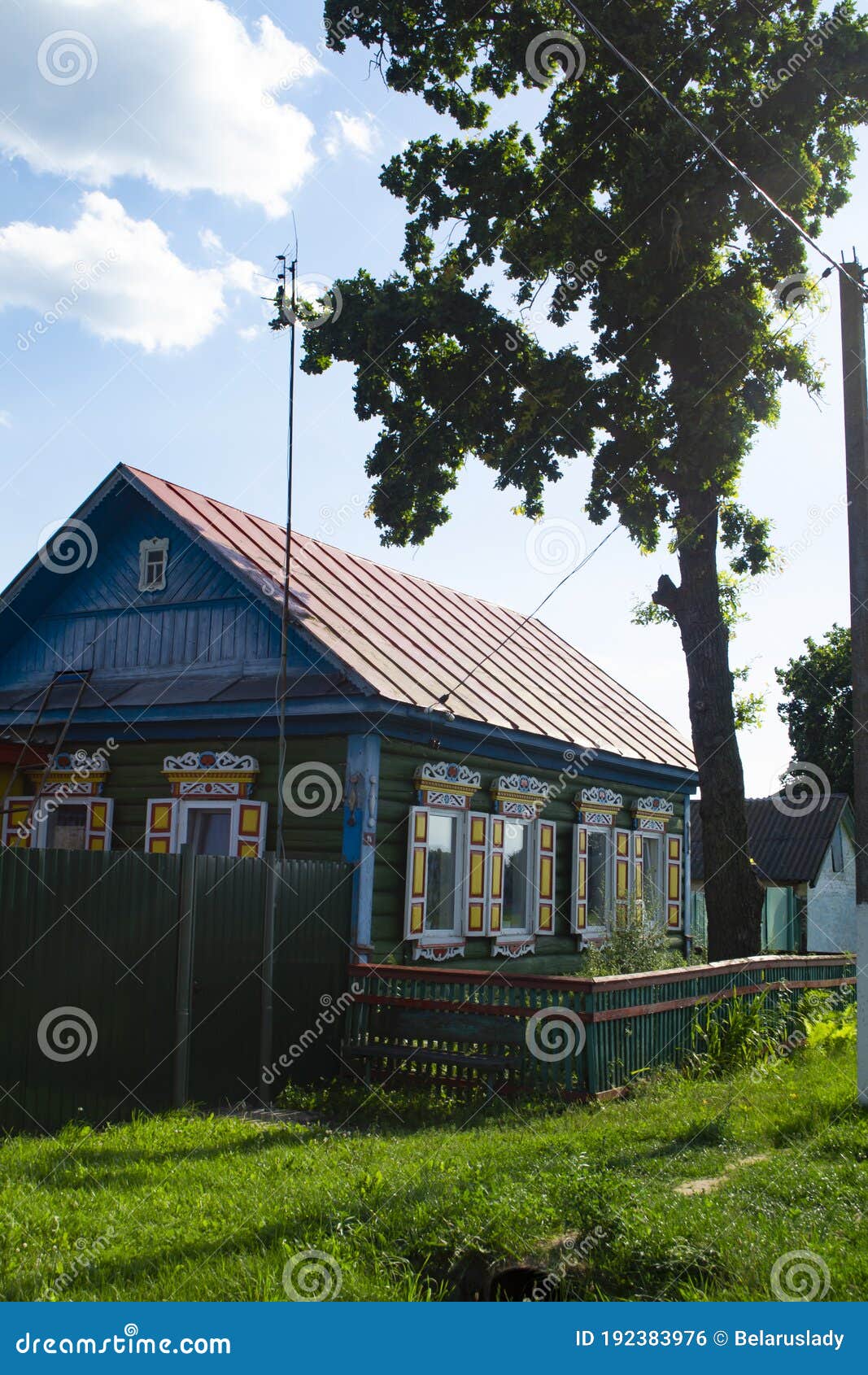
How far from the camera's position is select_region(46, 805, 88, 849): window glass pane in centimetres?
1391

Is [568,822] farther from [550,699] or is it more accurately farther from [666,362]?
[666,362]

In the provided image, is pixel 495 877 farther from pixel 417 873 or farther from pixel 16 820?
pixel 16 820

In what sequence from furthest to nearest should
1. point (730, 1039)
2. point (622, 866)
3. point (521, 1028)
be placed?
point (622, 866) < point (730, 1039) < point (521, 1028)

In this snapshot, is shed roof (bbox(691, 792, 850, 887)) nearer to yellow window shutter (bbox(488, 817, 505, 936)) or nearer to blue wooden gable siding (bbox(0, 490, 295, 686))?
yellow window shutter (bbox(488, 817, 505, 936))

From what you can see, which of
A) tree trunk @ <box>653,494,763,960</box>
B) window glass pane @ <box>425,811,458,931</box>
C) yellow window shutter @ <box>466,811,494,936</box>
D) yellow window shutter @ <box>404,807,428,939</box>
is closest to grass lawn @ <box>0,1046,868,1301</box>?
yellow window shutter @ <box>404,807,428,939</box>

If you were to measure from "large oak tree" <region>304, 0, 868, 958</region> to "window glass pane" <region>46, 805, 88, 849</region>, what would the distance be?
555cm

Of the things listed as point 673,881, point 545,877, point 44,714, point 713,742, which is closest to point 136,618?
point 44,714

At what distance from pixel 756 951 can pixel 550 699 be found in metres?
4.43

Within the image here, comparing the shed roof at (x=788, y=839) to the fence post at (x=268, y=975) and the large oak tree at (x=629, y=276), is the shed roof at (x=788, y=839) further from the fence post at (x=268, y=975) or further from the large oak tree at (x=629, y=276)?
the fence post at (x=268, y=975)

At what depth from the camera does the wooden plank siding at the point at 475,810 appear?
1172 cm

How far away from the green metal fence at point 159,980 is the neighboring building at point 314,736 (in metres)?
0.99

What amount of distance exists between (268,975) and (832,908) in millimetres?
28368

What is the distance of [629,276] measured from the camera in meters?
13.8

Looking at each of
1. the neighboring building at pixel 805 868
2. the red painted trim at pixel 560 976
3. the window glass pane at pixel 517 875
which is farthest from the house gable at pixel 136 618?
the neighboring building at pixel 805 868
